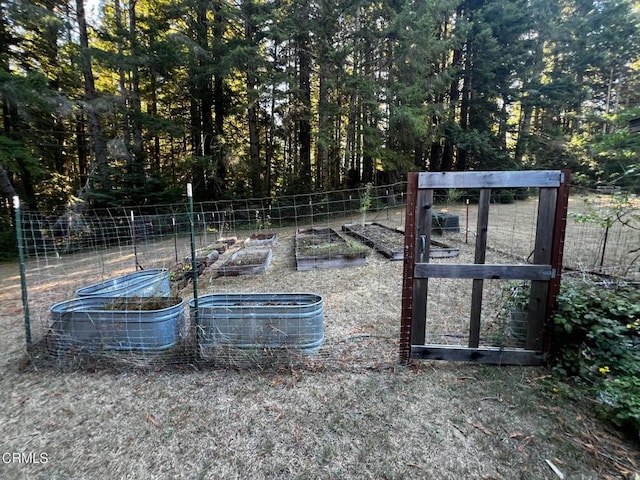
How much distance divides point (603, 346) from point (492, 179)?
4.62 feet

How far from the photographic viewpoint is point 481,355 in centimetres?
244

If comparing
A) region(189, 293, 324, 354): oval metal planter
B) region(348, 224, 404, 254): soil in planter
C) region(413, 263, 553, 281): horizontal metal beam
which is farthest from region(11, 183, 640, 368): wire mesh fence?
region(413, 263, 553, 281): horizontal metal beam

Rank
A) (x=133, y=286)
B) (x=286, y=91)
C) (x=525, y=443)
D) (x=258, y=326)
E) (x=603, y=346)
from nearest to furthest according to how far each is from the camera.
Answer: (x=525, y=443)
(x=603, y=346)
(x=258, y=326)
(x=133, y=286)
(x=286, y=91)

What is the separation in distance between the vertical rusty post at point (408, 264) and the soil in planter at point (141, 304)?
1.99 metres

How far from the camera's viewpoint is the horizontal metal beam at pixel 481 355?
7.91ft

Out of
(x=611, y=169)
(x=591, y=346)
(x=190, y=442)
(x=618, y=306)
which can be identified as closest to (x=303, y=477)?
(x=190, y=442)

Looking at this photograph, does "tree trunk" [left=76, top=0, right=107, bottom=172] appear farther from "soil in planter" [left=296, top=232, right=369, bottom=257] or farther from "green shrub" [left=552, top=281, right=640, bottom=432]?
"green shrub" [left=552, top=281, right=640, bottom=432]

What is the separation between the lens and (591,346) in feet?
7.38

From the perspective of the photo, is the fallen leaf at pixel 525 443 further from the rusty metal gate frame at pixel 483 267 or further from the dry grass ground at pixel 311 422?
the rusty metal gate frame at pixel 483 267

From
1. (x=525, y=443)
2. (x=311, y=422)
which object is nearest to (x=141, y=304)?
(x=311, y=422)

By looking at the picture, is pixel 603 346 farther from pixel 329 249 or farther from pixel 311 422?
pixel 329 249

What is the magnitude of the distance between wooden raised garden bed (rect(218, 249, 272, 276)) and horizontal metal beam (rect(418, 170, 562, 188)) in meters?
3.87

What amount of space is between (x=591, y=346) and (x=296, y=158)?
1403 cm

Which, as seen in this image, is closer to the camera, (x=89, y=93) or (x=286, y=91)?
(x=89, y=93)
